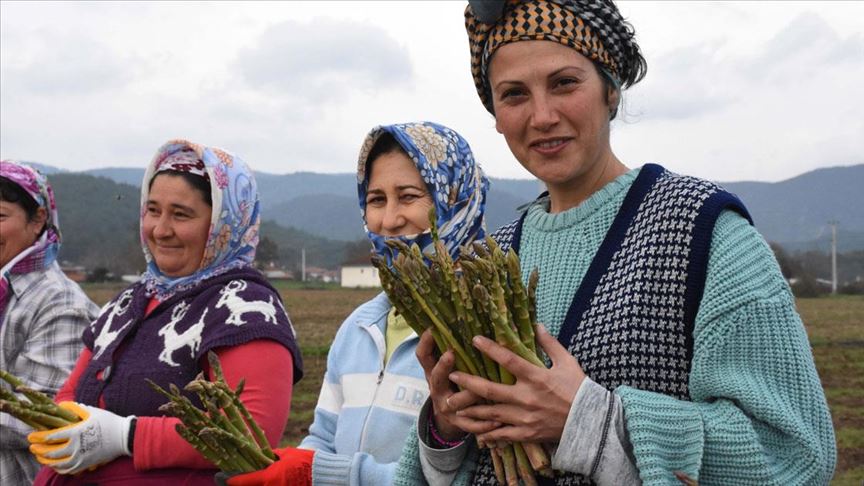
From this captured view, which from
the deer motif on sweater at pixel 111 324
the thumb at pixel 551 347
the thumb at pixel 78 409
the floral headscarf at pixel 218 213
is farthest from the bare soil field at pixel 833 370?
the thumb at pixel 551 347

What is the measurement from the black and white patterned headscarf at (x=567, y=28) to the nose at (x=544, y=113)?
0.16 m

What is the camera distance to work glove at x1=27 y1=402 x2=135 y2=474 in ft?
11.0

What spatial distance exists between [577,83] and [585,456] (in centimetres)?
97

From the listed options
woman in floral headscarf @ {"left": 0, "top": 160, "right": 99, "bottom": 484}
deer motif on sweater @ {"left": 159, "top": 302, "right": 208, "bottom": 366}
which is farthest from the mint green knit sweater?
woman in floral headscarf @ {"left": 0, "top": 160, "right": 99, "bottom": 484}

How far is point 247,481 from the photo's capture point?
2779 millimetres

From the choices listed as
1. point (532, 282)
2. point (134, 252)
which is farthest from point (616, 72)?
point (134, 252)

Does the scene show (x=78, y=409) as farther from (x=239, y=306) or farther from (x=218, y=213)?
(x=218, y=213)

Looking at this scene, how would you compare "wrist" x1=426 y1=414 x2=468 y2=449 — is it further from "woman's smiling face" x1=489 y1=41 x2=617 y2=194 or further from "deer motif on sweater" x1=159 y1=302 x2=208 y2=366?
"deer motif on sweater" x1=159 y1=302 x2=208 y2=366

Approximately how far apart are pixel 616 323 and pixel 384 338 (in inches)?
49.3

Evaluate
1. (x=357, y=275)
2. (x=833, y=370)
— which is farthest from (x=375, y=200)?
(x=357, y=275)

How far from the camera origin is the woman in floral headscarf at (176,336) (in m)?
3.36

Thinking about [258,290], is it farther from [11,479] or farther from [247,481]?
[11,479]

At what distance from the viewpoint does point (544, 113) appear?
2.20 m

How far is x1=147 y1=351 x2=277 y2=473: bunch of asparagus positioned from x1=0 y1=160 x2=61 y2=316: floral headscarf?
7.96 ft
